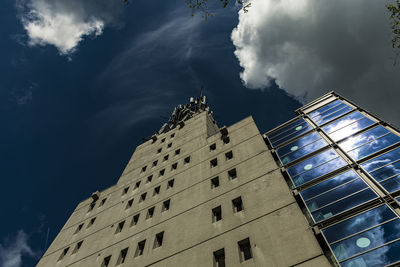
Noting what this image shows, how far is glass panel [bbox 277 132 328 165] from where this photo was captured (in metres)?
20.7

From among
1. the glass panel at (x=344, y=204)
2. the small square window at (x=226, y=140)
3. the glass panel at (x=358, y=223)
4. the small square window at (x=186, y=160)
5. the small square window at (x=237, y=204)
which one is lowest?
the glass panel at (x=358, y=223)

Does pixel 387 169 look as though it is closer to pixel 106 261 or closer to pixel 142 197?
pixel 106 261

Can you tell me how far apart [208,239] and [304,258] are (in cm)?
600

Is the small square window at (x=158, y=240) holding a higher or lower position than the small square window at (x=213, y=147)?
lower

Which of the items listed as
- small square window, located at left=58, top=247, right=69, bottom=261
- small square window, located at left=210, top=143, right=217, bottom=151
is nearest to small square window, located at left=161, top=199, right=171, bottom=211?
small square window, located at left=210, top=143, right=217, bottom=151

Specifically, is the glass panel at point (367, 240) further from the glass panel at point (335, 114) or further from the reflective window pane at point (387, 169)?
the glass panel at point (335, 114)

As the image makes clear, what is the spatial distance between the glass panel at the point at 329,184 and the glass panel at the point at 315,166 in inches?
36.3

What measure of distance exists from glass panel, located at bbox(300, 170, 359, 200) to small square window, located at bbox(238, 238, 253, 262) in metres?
4.55

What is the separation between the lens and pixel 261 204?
16.9 meters

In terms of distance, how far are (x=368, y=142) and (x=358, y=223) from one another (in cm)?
747

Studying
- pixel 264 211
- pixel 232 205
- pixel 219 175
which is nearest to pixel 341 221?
pixel 264 211

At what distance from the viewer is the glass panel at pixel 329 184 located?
52.6 feet

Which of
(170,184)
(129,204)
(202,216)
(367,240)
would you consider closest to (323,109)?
(202,216)

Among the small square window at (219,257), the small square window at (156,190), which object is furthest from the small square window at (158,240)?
the small square window at (156,190)
